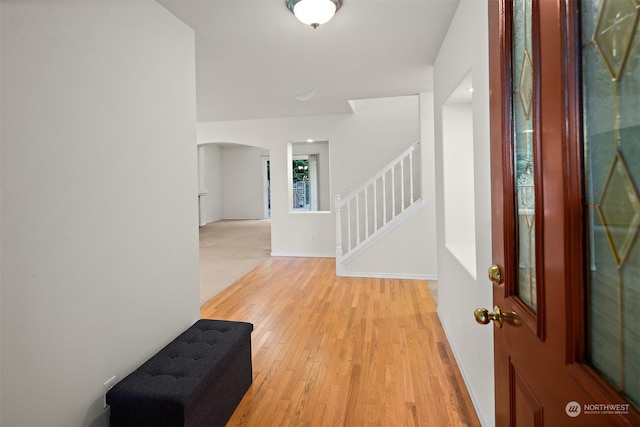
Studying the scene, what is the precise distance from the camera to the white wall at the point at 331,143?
577 centimetres

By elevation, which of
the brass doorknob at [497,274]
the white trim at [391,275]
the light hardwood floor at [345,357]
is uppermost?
the brass doorknob at [497,274]

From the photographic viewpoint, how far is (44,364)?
4.23 ft

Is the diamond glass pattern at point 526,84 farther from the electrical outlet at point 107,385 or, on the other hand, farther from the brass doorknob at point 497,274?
the electrical outlet at point 107,385

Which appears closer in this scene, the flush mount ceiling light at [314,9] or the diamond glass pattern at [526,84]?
the diamond glass pattern at [526,84]

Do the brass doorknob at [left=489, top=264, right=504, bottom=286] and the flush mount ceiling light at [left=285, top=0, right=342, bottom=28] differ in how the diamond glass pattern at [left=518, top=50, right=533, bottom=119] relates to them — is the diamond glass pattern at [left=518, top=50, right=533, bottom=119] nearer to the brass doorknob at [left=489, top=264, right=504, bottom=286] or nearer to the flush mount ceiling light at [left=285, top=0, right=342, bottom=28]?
the brass doorknob at [left=489, top=264, right=504, bottom=286]

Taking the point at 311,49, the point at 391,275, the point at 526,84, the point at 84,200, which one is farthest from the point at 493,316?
the point at 391,275

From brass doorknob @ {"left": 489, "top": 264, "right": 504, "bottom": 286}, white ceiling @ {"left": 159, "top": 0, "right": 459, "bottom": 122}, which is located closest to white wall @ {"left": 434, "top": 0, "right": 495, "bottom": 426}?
white ceiling @ {"left": 159, "top": 0, "right": 459, "bottom": 122}

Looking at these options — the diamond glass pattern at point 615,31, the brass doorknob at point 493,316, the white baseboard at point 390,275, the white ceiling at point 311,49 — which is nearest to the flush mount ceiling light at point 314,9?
the white ceiling at point 311,49

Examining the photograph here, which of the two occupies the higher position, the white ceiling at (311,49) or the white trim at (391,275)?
the white ceiling at (311,49)

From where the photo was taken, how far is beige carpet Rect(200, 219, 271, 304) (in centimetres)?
457

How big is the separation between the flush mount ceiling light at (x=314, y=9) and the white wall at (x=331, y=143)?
3411 mm

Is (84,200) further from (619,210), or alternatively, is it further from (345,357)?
(345,357)

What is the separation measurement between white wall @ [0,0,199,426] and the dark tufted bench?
166 mm

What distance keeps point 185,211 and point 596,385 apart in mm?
2251
